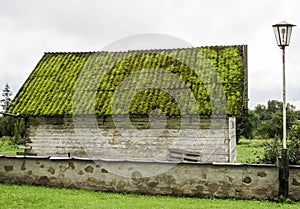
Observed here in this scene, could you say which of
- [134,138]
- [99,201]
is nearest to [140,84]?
[134,138]

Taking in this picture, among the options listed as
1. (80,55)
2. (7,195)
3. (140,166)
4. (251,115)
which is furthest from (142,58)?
(251,115)

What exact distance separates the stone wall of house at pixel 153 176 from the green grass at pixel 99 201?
0.31m

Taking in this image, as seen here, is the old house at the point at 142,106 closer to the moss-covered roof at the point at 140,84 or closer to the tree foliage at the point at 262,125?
the moss-covered roof at the point at 140,84

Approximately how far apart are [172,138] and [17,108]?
6859mm

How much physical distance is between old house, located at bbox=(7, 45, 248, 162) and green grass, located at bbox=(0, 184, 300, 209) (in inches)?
219

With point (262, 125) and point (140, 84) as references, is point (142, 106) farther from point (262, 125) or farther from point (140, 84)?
point (262, 125)

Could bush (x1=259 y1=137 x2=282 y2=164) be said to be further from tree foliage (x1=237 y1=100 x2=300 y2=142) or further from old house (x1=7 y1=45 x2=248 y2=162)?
tree foliage (x1=237 y1=100 x2=300 y2=142)

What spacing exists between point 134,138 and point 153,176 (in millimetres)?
5724

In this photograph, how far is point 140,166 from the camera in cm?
1149

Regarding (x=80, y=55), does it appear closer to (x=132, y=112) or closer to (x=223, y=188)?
(x=132, y=112)

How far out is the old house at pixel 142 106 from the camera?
1633 cm

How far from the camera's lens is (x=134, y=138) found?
17.0m

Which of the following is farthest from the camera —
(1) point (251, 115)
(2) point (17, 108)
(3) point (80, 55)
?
(1) point (251, 115)

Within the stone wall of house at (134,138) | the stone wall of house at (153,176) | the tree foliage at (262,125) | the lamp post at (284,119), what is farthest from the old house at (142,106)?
the tree foliage at (262,125)
